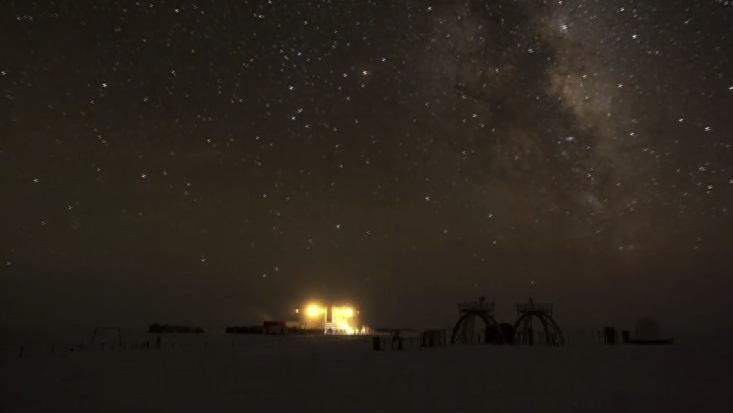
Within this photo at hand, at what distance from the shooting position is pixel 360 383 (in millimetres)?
20219

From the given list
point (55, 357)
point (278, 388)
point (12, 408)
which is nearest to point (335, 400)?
point (278, 388)

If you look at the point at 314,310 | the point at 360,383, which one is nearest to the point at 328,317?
the point at 314,310

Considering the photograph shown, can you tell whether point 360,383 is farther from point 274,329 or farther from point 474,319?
point 274,329

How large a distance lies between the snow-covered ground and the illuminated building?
31557 millimetres

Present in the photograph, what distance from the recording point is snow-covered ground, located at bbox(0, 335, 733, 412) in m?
15.9

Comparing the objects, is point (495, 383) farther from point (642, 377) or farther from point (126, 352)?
point (126, 352)

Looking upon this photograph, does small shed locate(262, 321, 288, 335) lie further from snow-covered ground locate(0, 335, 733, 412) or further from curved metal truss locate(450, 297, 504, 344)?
snow-covered ground locate(0, 335, 733, 412)

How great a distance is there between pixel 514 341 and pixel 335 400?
1298 inches

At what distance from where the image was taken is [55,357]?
3158 centimetres

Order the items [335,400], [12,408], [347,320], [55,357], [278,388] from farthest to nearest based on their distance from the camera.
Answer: [347,320] < [55,357] < [278,388] < [335,400] < [12,408]

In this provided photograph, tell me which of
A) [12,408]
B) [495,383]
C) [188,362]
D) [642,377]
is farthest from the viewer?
[188,362]

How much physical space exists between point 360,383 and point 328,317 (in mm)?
44664

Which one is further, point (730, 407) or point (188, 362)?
point (188, 362)

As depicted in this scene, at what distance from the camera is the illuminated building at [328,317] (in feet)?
210
